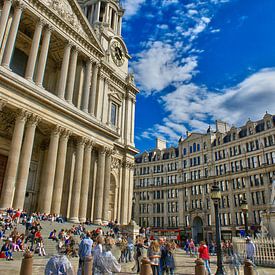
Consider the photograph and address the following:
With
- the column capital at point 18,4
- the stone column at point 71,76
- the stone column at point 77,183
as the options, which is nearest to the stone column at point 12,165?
the stone column at point 77,183

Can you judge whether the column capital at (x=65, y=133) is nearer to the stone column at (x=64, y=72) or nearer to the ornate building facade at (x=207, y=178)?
the stone column at (x=64, y=72)

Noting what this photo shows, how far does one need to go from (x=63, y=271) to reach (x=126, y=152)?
3201cm

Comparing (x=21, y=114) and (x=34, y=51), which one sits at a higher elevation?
(x=34, y=51)

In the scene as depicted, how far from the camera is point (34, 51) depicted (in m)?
26.2

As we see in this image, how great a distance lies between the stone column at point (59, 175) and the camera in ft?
79.1

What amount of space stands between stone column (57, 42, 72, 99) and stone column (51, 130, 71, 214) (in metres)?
4.46

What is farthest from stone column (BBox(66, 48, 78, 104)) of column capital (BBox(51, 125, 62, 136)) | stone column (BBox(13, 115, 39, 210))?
stone column (BBox(13, 115, 39, 210))

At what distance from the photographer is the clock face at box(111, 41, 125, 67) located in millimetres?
42169

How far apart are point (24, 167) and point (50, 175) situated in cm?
264

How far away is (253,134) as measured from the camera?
60.0 metres

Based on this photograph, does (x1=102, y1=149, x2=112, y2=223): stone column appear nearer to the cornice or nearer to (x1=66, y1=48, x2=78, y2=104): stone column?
(x1=66, y1=48, x2=78, y2=104): stone column

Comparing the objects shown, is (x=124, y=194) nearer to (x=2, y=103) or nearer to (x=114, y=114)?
(x=114, y=114)

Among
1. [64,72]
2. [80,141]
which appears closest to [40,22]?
[64,72]

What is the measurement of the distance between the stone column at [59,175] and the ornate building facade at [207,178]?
142ft
